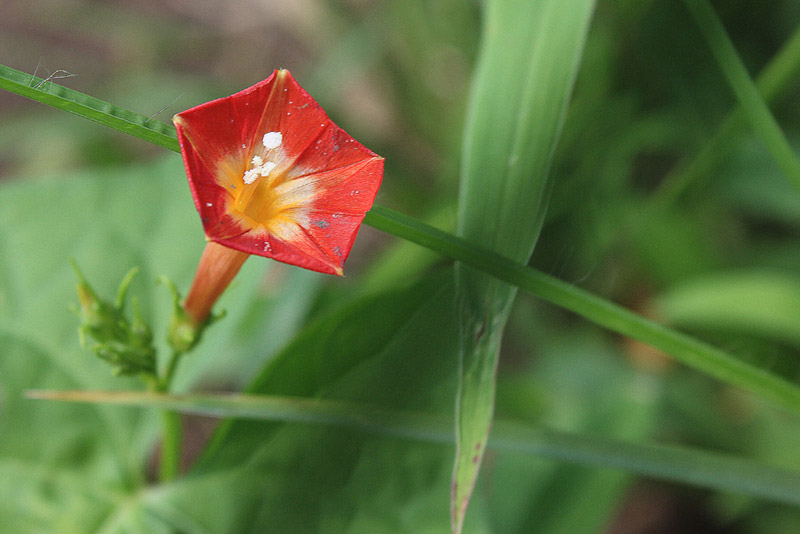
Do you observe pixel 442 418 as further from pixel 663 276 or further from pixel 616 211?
pixel 663 276

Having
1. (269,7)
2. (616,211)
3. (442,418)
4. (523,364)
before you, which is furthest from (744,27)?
(269,7)

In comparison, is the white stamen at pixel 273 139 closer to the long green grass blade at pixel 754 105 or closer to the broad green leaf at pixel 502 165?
the broad green leaf at pixel 502 165

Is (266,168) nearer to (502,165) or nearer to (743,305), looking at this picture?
(502,165)

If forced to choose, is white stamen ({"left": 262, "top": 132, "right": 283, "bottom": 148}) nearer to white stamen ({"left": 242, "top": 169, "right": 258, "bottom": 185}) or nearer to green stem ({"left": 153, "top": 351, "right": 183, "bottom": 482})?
white stamen ({"left": 242, "top": 169, "right": 258, "bottom": 185})

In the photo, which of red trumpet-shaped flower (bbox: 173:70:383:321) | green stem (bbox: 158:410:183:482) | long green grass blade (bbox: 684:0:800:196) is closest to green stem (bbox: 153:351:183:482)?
green stem (bbox: 158:410:183:482)

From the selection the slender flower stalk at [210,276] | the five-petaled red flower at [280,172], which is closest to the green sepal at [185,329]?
the slender flower stalk at [210,276]
